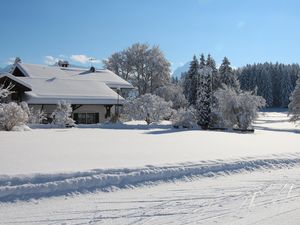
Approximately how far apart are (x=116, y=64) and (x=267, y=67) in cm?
5924

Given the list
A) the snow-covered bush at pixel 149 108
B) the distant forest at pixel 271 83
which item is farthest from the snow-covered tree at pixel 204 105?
the distant forest at pixel 271 83

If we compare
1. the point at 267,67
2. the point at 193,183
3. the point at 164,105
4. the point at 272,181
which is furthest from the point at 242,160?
the point at 267,67

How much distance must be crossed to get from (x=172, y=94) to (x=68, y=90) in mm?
26436

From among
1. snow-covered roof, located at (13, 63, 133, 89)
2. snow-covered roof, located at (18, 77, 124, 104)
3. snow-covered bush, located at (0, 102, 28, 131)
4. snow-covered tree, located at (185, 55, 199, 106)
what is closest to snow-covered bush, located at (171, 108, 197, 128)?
snow-covered roof, located at (18, 77, 124, 104)

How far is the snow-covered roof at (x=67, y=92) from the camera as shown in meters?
29.1

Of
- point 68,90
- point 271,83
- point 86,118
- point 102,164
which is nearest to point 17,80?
point 68,90

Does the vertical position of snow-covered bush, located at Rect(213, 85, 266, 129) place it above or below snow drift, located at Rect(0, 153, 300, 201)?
above

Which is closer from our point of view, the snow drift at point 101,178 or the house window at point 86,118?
the snow drift at point 101,178

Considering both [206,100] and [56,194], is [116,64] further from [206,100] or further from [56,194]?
[56,194]

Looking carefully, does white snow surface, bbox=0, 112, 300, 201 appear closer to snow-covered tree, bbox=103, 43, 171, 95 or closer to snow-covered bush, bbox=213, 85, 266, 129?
snow-covered bush, bbox=213, 85, 266, 129

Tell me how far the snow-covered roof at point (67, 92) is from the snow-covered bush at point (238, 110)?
921 cm

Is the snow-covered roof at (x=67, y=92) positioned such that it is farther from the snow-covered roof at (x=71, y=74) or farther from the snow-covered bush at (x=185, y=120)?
the snow-covered bush at (x=185, y=120)

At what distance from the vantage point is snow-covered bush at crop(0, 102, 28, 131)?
60.0ft

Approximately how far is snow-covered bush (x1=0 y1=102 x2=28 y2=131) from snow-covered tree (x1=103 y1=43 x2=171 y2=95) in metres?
39.4
